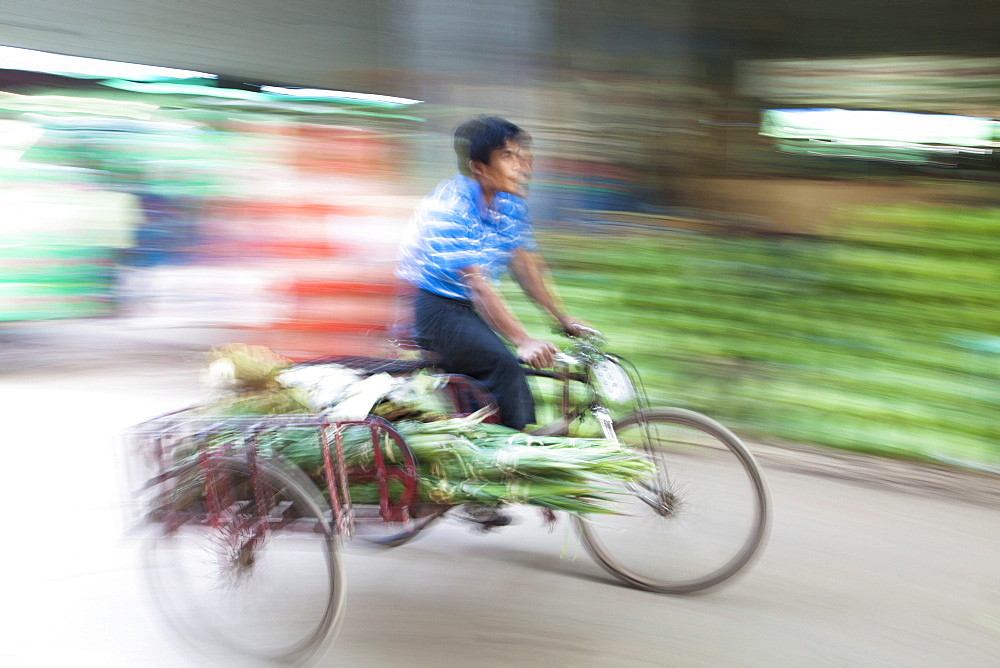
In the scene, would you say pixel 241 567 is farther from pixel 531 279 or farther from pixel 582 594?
pixel 531 279

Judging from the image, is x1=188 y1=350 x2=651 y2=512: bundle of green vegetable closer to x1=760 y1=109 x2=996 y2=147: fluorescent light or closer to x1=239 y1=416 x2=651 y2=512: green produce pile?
x1=239 y1=416 x2=651 y2=512: green produce pile

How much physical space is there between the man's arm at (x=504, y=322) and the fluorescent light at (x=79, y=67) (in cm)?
585

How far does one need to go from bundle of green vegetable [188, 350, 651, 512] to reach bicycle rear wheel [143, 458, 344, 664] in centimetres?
15

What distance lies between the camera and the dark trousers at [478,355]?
306cm

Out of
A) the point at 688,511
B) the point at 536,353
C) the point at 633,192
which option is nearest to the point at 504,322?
the point at 536,353

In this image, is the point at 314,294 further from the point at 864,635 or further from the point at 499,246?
the point at 864,635

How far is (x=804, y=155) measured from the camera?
17.3 ft

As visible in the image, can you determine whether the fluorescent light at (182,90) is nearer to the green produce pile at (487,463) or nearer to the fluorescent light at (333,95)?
the fluorescent light at (333,95)

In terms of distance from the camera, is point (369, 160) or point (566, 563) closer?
point (566, 563)

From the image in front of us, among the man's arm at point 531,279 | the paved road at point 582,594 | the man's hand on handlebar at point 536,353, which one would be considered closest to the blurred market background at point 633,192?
the paved road at point 582,594

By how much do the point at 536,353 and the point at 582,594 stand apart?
3.13ft

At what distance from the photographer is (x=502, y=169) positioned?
10.00 feet

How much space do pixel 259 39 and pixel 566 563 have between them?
273 inches

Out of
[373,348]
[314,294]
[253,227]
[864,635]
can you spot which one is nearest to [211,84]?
[253,227]
